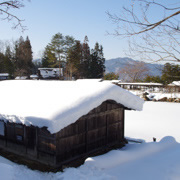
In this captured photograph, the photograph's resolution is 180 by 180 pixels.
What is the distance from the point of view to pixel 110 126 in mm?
12039

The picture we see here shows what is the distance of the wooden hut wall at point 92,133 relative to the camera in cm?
920

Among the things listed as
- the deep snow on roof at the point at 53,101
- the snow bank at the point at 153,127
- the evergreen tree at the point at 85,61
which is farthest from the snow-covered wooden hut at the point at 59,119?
the evergreen tree at the point at 85,61

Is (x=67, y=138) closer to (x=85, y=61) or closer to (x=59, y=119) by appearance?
(x=59, y=119)

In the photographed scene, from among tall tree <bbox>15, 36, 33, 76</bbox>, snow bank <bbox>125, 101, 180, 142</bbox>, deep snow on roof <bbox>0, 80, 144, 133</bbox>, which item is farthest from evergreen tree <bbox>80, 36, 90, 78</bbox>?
deep snow on roof <bbox>0, 80, 144, 133</bbox>

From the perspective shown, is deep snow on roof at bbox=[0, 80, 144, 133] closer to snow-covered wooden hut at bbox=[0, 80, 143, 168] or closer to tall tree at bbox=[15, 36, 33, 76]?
snow-covered wooden hut at bbox=[0, 80, 143, 168]

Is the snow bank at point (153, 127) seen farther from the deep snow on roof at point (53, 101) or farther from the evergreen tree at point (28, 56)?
the evergreen tree at point (28, 56)

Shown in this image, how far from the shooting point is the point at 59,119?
301 inches

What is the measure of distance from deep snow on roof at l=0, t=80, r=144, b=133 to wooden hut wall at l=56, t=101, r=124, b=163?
1147 millimetres

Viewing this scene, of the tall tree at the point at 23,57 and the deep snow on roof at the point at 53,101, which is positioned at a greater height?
the tall tree at the point at 23,57

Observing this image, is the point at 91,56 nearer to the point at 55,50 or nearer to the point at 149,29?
the point at 55,50

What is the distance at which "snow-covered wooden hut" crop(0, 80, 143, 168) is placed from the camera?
835 centimetres

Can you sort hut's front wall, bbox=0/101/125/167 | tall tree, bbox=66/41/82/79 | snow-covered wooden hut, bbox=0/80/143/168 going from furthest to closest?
tall tree, bbox=66/41/82/79, hut's front wall, bbox=0/101/125/167, snow-covered wooden hut, bbox=0/80/143/168

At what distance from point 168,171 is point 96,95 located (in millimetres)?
4624

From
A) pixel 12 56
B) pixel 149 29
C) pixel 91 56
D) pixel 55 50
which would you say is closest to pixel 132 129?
pixel 149 29
